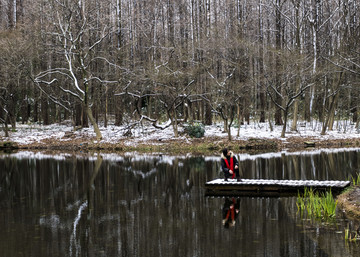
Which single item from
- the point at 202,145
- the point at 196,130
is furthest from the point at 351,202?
the point at 196,130

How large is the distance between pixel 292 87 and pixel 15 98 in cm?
2551

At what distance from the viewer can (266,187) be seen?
1462cm

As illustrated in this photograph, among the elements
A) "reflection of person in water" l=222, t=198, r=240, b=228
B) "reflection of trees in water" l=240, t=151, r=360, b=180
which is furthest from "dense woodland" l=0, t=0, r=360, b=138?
"reflection of person in water" l=222, t=198, r=240, b=228

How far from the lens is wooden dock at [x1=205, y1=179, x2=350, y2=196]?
46.4 ft

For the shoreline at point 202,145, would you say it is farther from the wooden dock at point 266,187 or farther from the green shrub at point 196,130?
the wooden dock at point 266,187

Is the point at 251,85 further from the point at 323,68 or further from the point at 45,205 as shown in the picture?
the point at 45,205

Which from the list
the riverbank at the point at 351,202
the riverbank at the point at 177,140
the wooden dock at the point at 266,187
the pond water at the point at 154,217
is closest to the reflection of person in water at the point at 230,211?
the pond water at the point at 154,217

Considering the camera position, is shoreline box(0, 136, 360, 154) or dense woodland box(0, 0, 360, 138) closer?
shoreline box(0, 136, 360, 154)

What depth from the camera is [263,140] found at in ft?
110

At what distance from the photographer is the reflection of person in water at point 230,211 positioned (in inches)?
424

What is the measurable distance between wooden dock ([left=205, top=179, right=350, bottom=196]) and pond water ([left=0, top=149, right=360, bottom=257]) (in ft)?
1.94

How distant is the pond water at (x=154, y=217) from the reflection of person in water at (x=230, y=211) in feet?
0.09

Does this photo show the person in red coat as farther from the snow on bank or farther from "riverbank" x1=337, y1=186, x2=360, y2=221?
the snow on bank

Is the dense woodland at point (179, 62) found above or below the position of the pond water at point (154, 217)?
above
